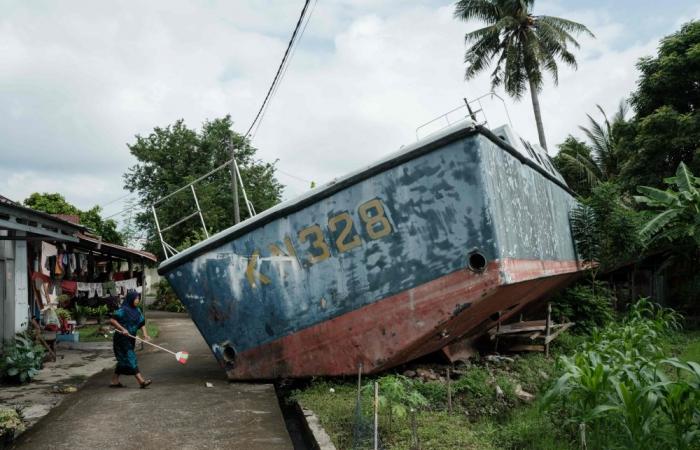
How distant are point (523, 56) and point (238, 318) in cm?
1869

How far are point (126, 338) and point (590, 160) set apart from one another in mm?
22309

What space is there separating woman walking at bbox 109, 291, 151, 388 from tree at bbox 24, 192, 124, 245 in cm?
2437

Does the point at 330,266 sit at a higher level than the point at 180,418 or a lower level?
higher

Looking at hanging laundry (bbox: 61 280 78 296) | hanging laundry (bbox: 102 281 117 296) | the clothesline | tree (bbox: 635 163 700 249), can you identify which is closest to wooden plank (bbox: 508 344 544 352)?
tree (bbox: 635 163 700 249)

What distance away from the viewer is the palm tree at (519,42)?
22.2m

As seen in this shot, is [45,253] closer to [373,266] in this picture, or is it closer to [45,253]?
[45,253]

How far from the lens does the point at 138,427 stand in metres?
5.75

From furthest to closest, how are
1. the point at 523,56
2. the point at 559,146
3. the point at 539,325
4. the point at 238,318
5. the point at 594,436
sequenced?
1. the point at 559,146
2. the point at 523,56
3. the point at 539,325
4. the point at 238,318
5. the point at 594,436

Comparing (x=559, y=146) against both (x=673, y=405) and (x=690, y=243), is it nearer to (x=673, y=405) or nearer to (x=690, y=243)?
(x=690, y=243)

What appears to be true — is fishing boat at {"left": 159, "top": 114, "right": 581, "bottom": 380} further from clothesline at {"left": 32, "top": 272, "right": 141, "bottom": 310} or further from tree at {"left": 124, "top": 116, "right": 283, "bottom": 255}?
tree at {"left": 124, "top": 116, "right": 283, "bottom": 255}

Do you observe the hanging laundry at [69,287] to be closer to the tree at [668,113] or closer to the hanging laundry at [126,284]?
the hanging laundry at [126,284]

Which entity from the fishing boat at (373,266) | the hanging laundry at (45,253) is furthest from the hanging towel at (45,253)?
the fishing boat at (373,266)

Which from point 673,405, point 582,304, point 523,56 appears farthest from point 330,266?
point 523,56

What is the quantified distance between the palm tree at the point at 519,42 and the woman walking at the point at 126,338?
58.5 feet
